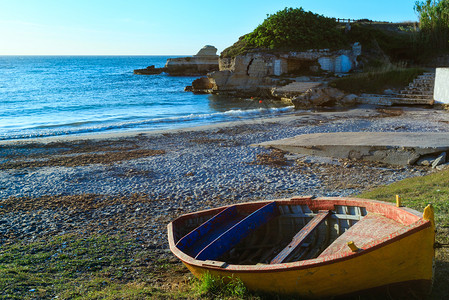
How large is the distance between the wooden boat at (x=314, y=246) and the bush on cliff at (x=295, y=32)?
31.6 m

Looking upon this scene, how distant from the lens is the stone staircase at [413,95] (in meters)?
25.4

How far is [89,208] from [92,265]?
3204mm

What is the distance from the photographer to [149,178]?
12.1 meters

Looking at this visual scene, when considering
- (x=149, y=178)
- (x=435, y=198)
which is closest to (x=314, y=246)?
(x=435, y=198)

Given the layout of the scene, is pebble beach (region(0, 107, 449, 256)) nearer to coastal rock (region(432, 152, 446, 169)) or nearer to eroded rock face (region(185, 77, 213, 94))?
coastal rock (region(432, 152, 446, 169))

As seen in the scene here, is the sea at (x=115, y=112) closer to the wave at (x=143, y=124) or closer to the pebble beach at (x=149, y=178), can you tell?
the wave at (x=143, y=124)

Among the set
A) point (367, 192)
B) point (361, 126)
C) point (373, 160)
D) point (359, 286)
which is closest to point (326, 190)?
point (367, 192)

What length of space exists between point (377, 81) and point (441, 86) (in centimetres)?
644

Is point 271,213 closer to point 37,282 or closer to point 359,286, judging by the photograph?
point 359,286

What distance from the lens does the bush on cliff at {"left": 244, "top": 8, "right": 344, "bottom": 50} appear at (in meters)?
36.3

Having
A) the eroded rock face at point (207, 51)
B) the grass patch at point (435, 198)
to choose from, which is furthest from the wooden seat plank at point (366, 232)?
the eroded rock face at point (207, 51)

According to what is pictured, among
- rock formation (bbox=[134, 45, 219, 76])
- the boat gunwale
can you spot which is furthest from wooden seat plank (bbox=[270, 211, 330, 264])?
rock formation (bbox=[134, 45, 219, 76])

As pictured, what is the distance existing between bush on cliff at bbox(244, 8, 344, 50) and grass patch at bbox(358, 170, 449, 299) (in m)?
27.8

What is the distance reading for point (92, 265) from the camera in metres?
6.80
